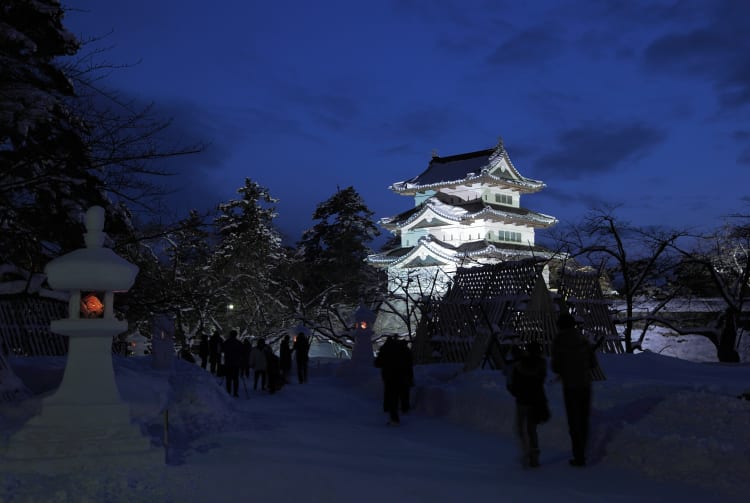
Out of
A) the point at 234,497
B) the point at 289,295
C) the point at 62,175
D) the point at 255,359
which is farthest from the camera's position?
the point at 289,295

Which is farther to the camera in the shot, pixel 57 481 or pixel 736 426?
pixel 736 426

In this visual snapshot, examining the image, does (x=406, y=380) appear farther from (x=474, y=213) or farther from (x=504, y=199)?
(x=504, y=199)

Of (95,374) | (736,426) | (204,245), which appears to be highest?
(204,245)

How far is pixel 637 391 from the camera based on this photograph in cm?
966

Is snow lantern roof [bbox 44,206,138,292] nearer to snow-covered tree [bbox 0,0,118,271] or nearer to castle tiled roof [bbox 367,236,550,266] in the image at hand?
snow-covered tree [bbox 0,0,118,271]

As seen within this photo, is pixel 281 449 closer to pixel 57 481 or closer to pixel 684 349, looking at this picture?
pixel 57 481

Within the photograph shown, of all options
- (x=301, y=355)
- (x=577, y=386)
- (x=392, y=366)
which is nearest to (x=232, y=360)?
(x=301, y=355)

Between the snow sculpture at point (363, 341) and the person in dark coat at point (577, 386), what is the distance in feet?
45.3

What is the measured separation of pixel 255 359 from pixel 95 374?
31.9ft

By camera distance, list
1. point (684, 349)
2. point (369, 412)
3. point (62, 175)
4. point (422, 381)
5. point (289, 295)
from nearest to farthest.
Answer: point (62, 175)
point (369, 412)
point (422, 381)
point (684, 349)
point (289, 295)

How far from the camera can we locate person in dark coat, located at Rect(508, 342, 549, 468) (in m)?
7.18

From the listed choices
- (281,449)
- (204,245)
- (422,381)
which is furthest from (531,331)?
(204,245)

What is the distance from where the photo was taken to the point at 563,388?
7.21 metres

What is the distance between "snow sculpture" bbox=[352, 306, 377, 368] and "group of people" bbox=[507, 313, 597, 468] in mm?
13509
